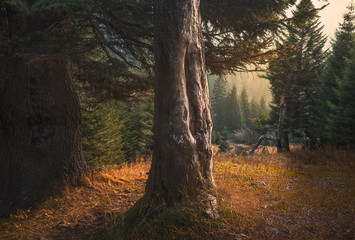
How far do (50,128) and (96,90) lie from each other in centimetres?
196

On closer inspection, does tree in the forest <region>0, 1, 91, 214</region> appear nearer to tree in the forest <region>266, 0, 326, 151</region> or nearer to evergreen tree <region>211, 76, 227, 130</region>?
tree in the forest <region>266, 0, 326, 151</region>

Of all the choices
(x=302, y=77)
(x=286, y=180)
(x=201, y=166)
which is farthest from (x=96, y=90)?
(x=302, y=77)

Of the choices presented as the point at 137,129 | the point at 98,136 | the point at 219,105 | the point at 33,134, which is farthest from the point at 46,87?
the point at 219,105

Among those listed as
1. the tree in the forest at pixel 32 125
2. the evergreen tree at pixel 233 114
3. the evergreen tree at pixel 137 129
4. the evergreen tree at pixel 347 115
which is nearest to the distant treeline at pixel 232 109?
the evergreen tree at pixel 233 114

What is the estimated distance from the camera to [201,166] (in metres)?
3.22

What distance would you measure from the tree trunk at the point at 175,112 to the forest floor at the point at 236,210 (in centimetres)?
43

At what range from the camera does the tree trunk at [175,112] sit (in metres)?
2.99

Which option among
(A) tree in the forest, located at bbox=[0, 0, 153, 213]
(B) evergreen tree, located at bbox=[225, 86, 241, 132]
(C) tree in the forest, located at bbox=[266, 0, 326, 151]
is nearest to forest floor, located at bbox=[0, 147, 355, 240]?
(A) tree in the forest, located at bbox=[0, 0, 153, 213]

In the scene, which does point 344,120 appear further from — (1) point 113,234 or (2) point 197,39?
(1) point 113,234

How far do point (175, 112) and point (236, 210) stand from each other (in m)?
1.65

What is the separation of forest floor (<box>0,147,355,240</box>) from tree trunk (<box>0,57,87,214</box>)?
17.2 inches

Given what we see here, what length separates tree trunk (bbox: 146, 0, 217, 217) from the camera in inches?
118

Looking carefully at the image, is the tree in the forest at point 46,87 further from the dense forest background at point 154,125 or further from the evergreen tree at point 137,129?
the evergreen tree at point 137,129

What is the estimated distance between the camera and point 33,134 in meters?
4.29
